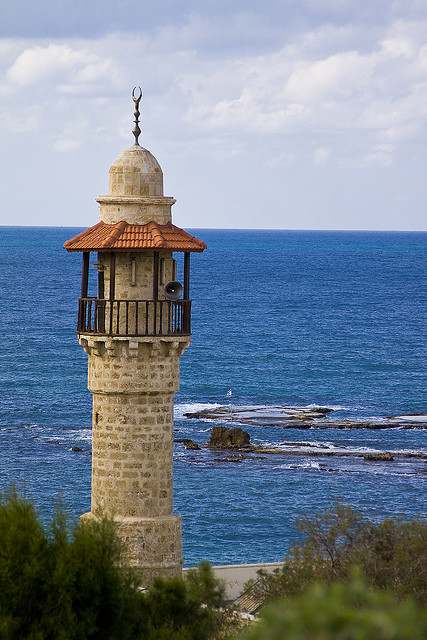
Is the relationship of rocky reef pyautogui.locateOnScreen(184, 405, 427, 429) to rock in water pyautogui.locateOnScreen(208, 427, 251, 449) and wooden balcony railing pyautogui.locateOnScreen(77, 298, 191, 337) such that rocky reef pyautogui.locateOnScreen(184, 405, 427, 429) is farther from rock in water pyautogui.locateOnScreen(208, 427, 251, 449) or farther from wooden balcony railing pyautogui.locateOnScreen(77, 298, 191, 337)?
wooden balcony railing pyautogui.locateOnScreen(77, 298, 191, 337)

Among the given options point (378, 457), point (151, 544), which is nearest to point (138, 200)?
point (151, 544)

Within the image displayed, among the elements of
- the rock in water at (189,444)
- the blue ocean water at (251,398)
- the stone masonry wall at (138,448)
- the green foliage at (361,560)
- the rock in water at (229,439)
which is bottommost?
the blue ocean water at (251,398)

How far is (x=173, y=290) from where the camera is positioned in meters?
25.5

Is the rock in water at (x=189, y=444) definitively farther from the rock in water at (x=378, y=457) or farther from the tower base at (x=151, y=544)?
the tower base at (x=151, y=544)

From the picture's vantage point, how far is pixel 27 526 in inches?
802

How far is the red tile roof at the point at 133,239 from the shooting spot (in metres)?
25.2

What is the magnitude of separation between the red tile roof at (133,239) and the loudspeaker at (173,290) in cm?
64

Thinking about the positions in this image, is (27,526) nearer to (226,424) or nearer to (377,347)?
(226,424)

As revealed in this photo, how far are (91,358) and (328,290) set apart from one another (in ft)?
547

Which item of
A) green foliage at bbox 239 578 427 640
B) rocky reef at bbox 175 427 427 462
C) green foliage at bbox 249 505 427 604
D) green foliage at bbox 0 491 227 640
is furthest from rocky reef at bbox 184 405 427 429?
green foliage at bbox 239 578 427 640

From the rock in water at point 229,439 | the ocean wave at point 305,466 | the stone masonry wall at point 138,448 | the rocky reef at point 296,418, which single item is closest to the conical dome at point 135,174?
the stone masonry wall at point 138,448

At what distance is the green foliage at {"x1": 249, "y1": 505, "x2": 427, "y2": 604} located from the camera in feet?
89.1

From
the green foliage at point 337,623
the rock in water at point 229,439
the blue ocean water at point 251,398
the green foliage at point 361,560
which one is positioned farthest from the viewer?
the rock in water at point 229,439

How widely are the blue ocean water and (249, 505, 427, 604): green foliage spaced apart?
20.7 m
